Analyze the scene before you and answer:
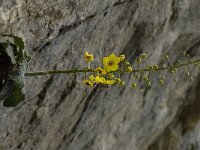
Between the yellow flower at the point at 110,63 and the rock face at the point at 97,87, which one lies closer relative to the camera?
the yellow flower at the point at 110,63

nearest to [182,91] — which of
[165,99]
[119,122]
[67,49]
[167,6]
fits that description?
[165,99]

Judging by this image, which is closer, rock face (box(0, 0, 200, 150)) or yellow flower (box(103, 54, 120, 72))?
yellow flower (box(103, 54, 120, 72))

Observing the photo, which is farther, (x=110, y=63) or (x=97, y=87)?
(x=97, y=87)
